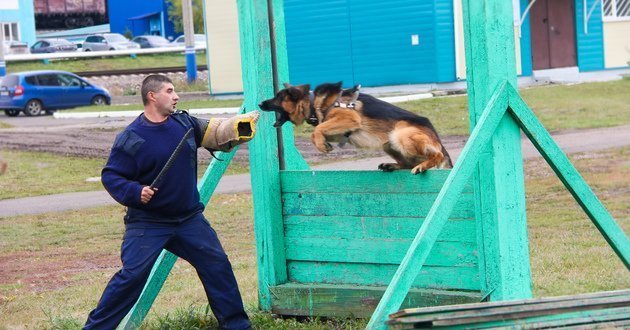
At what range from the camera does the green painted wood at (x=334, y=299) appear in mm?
6074

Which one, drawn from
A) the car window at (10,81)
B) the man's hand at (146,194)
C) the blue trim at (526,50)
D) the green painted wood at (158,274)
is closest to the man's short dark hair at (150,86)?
the man's hand at (146,194)

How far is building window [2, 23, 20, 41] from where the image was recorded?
2726 inches

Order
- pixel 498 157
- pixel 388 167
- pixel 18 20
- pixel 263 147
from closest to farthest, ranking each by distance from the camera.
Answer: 1. pixel 498 157
2. pixel 388 167
3. pixel 263 147
4. pixel 18 20

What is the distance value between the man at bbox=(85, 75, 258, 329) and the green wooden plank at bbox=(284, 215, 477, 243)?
0.69 meters

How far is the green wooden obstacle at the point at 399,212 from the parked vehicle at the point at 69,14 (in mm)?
77484

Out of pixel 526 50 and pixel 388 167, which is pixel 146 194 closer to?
pixel 388 167

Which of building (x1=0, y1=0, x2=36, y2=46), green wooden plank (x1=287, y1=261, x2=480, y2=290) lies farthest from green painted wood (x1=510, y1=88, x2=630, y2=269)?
building (x1=0, y1=0, x2=36, y2=46)

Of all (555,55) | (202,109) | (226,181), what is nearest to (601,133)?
(226,181)

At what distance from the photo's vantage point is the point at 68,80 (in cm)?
3497

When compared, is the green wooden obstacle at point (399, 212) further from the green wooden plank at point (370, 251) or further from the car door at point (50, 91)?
the car door at point (50, 91)

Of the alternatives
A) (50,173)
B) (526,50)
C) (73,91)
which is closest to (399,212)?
(50,173)

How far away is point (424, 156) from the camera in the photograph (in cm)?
621

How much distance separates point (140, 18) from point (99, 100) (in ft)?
135

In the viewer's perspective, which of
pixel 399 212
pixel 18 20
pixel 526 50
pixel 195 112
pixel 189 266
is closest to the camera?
pixel 399 212
